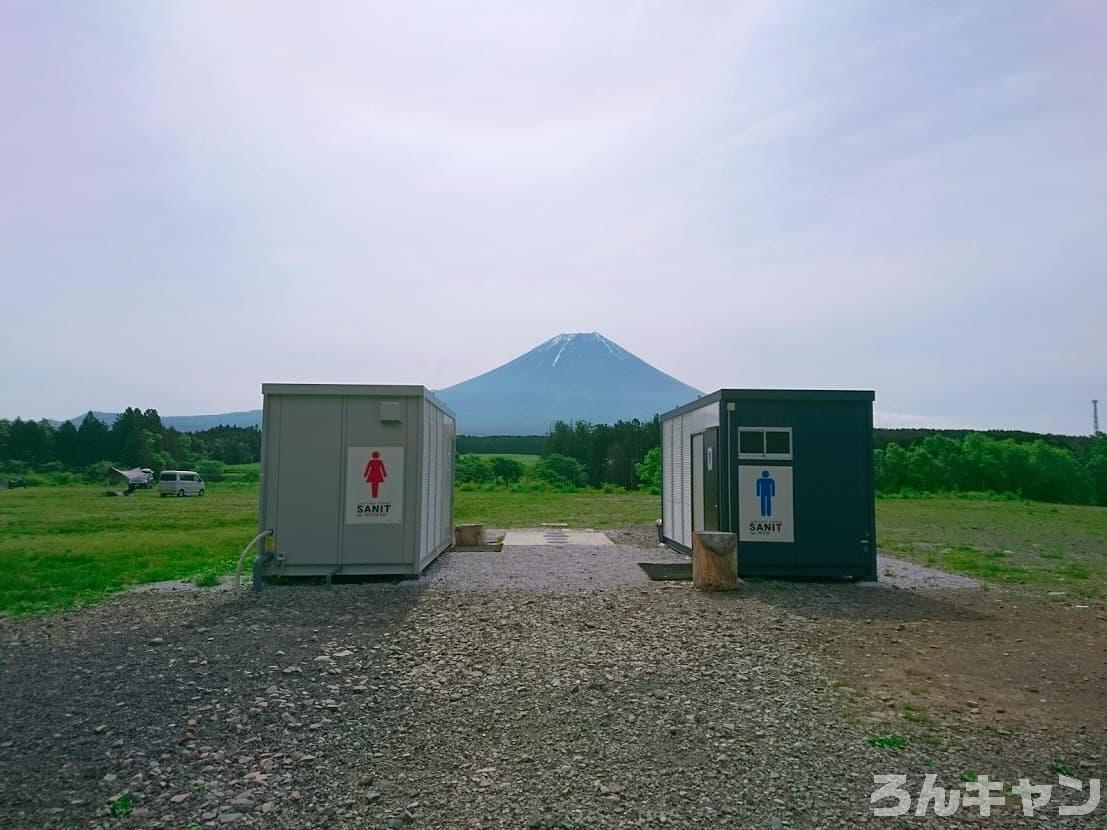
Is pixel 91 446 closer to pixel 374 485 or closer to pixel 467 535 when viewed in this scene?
pixel 467 535

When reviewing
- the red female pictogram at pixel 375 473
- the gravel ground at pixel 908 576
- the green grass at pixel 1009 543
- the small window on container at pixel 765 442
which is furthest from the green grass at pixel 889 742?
the green grass at pixel 1009 543

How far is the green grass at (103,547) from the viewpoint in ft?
35.4

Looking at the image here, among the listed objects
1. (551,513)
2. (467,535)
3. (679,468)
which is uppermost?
(679,468)

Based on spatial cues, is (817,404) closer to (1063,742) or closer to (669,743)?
(1063,742)

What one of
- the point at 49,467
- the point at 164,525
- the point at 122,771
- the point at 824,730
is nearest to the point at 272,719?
the point at 122,771

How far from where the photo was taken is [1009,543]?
17906 mm

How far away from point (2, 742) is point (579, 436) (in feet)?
207

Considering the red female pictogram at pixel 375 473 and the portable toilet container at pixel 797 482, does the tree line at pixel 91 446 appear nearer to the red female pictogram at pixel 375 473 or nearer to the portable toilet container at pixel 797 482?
the red female pictogram at pixel 375 473

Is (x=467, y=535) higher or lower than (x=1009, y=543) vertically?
higher

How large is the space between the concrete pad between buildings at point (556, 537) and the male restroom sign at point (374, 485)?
5.80 m

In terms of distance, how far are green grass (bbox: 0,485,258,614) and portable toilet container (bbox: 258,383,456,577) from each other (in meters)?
1.81

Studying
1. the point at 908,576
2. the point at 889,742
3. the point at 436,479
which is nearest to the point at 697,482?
the point at 908,576

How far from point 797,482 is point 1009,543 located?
1005 centimetres

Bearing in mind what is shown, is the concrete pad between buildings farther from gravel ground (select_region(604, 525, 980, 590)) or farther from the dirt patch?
the dirt patch
